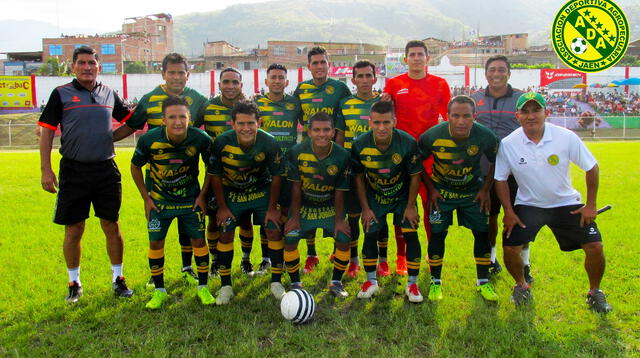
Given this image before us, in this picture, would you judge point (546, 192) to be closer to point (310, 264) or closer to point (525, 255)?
point (525, 255)

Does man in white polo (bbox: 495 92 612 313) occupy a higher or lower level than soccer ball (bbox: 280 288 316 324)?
higher

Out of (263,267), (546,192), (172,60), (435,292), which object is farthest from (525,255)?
(172,60)

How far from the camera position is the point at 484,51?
69.1 metres

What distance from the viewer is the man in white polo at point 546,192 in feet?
14.3

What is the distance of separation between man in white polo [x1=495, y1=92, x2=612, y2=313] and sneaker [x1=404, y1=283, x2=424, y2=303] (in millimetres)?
914

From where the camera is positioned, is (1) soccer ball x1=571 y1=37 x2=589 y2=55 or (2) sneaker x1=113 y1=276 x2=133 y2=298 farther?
(1) soccer ball x1=571 y1=37 x2=589 y2=55

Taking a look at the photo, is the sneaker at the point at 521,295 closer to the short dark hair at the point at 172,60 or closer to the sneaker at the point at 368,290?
the sneaker at the point at 368,290

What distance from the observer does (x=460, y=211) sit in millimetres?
4875

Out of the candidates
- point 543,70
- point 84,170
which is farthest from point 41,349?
point 543,70

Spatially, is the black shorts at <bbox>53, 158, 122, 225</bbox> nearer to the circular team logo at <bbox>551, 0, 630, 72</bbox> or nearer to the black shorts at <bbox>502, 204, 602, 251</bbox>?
the black shorts at <bbox>502, 204, 602, 251</bbox>

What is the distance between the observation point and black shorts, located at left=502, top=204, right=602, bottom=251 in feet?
14.4

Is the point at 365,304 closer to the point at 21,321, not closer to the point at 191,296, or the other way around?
the point at 191,296

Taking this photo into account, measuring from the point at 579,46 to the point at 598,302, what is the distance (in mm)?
24206

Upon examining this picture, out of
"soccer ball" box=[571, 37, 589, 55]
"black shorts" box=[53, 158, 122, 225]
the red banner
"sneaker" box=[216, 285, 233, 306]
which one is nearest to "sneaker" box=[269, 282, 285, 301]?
"sneaker" box=[216, 285, 233, 306]
